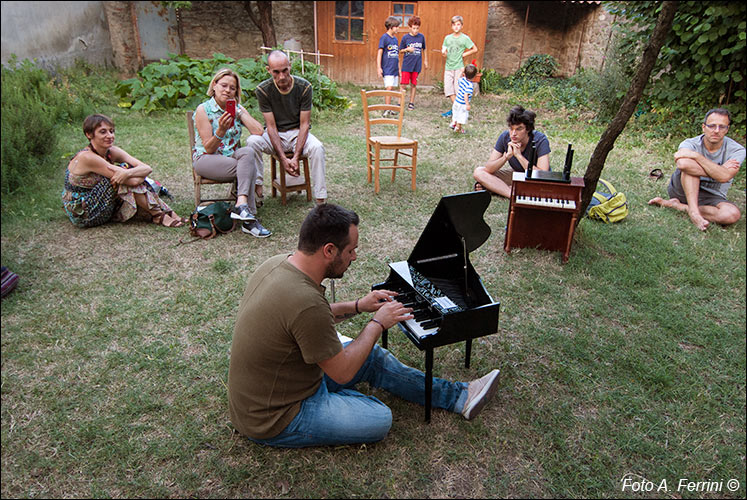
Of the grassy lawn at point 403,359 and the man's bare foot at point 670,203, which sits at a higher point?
the man's bare foot at point 670,203

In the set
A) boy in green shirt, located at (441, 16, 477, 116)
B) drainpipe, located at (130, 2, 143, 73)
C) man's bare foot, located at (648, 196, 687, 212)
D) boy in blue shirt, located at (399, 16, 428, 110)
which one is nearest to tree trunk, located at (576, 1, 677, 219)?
man's bare foot, located at (648, 196, 687, 212)

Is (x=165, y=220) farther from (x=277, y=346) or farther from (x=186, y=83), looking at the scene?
(x=186, y=83)

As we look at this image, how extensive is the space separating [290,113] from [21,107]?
12.0ft

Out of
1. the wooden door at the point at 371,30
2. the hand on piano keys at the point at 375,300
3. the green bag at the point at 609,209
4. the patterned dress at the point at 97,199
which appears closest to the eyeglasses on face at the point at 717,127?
the green bag at the point at 609,209

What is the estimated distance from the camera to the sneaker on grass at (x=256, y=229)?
5082 mm

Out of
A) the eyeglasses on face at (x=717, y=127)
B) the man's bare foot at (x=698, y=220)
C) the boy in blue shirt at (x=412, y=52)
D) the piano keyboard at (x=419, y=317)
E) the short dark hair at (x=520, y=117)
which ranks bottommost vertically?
the man's bare foot at (x=698, y=220)

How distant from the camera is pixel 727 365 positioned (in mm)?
3414

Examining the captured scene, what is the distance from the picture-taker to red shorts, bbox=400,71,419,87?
10.7 m

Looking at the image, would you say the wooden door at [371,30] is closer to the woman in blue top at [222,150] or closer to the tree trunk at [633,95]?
the woman in blue top at [222,150]

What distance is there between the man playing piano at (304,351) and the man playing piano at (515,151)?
3.28m

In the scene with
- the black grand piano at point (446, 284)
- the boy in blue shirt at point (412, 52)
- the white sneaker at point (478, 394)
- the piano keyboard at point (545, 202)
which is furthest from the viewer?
the boy in blue shirt at point (412, 52)

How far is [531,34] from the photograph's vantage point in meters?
14.8

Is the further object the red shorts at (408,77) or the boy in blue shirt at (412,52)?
the red shorts at (408,77)

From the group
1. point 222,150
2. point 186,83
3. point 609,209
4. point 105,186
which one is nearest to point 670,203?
point 609,209
